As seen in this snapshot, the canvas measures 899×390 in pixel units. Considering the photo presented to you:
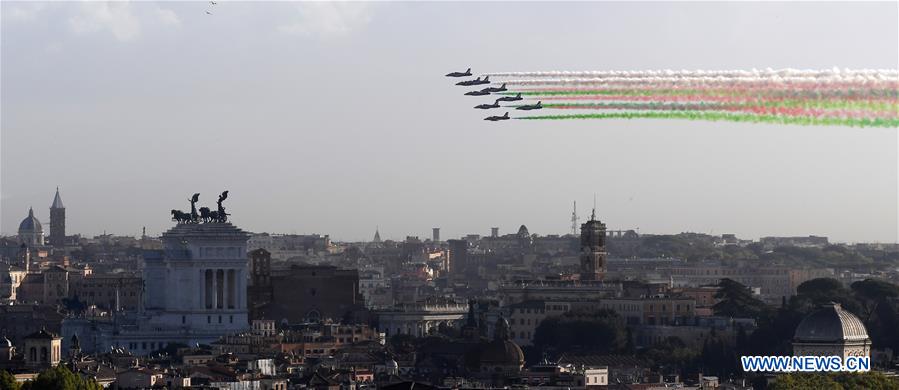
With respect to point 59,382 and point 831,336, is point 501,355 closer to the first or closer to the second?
point 831,336

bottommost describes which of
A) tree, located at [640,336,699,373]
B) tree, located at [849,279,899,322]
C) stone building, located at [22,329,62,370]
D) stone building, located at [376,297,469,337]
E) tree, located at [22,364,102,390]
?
tree, located at [22,364,102,390]

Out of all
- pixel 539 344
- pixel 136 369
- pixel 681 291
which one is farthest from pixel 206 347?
pixel 681 291

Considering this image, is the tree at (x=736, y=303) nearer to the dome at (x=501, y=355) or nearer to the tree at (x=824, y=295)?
the tree at (x=824, y=295)

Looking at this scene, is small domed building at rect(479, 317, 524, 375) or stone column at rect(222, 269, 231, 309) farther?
stone column at rect(222, 269, 231, 309)

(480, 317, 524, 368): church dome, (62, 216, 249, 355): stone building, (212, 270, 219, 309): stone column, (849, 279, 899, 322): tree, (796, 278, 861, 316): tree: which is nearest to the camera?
(480, 317, 524, 368): church dome

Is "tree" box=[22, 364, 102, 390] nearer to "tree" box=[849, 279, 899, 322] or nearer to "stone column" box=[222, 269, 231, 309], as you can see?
"tree" box=[849, 279, 899, 322]

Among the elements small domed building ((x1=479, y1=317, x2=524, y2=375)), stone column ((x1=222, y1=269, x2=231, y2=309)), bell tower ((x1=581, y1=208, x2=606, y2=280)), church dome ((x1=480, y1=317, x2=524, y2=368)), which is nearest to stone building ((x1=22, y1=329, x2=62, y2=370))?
small domed building ((x1=479, y1=317, x2=524, y2=375))

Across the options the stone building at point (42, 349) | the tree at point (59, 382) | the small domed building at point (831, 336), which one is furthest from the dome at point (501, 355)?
the tree at point (59, 382)
